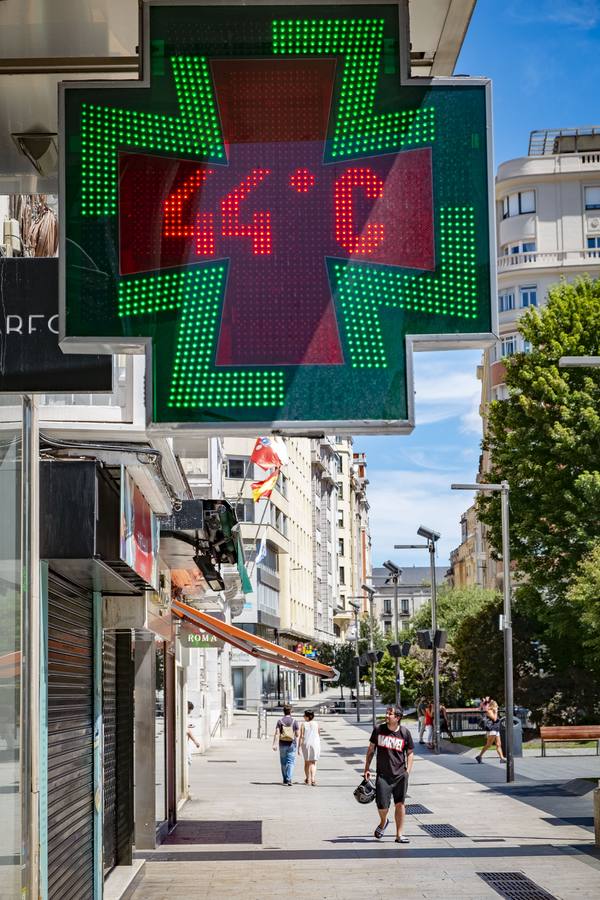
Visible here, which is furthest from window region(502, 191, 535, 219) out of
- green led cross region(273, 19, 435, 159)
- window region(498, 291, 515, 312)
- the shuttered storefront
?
green led cross region(273, 19, 435, 159)

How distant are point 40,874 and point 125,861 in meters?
7.35

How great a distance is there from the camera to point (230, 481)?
239 feet

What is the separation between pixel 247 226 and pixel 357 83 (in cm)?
61

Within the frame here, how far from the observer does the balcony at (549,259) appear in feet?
262

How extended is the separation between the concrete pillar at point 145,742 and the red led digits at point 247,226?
41.7 feet

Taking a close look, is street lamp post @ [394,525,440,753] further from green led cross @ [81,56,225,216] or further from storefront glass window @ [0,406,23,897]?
green led cross @ [81,56,225,216]

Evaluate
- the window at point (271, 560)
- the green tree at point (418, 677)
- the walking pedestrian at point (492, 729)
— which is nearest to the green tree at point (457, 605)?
the green tree at point (418, 677)

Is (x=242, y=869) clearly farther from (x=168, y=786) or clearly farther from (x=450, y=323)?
(x=450, y=323)

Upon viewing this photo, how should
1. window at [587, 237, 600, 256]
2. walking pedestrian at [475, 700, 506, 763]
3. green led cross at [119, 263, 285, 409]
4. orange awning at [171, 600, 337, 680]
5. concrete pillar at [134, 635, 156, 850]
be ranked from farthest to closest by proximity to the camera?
window at [587, 237, 600, 256]
walking pedestrian at [475, 700, 506, 763]
orange awning at [171, 600, 337, 680]
concrete pillar at [134, 635, 156, 850]
green led cross at [119, 263, 285, 409]

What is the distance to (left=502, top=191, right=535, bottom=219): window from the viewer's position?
81312 millimetres

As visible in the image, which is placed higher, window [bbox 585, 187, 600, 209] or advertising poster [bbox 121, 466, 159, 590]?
window [bbox 585, 187, 600, 209]

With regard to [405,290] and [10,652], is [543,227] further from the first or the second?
[405,290]

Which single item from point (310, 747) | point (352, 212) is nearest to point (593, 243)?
point (310, 747)

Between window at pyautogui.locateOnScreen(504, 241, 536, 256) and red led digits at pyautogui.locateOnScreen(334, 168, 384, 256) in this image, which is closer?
red led digits at pyautogui.locateOnScreen(334, 168, 384, 256)
